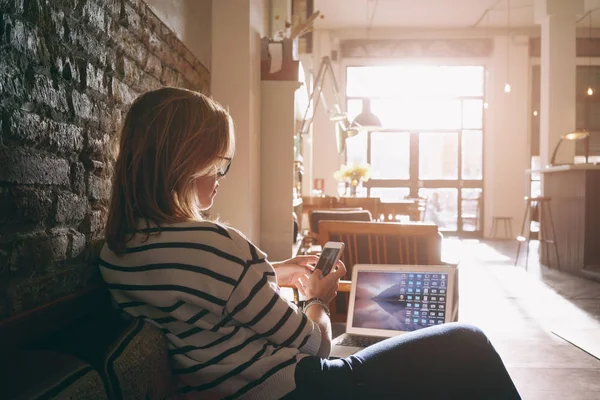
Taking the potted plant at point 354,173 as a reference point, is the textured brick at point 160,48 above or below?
above

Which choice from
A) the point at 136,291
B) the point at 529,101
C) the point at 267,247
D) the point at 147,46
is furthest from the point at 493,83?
the point at 136,291

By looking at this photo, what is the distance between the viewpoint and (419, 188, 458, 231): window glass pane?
1095cm

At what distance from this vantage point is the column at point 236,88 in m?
3.00

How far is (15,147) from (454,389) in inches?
42.1

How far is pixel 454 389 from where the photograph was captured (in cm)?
123

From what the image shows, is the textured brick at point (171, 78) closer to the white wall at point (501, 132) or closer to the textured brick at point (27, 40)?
the textured brick at point (27, 40)

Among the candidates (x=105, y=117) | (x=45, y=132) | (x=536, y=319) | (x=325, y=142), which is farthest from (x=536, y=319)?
(x=325, y=142)

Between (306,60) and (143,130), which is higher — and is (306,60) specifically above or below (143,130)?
Answer: above

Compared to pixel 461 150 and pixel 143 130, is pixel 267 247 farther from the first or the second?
pixel 461 150

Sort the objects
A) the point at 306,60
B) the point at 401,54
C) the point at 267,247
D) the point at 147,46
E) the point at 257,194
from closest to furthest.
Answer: the point at 147,46
the point at 257,194
the point at 267,247
the point at 306,60
the point at 401,54

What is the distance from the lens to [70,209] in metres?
1.30

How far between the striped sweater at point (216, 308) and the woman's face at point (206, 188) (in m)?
0.14

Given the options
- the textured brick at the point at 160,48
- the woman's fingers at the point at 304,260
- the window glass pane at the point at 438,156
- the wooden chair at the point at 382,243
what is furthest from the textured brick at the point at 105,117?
the window glass pane at the point at 438,156

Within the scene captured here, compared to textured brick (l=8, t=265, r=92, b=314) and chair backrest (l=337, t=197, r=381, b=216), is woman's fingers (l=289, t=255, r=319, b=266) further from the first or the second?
chair backrest (l=337, t=197, r=381, b=216)
